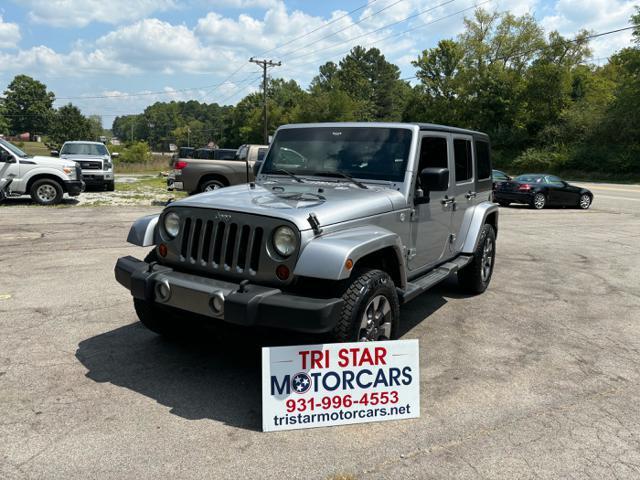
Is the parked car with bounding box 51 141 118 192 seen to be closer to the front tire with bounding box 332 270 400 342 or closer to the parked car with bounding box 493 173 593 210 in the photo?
the parked car with bounding box 493 173 593 210

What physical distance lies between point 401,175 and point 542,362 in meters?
1.95

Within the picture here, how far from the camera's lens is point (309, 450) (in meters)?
3.02

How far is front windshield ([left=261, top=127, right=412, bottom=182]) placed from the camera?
457 centimetres

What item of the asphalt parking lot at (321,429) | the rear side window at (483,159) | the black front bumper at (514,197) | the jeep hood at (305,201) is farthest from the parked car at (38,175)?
the black front bumper at (514,197)

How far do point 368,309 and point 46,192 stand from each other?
13.3 meters

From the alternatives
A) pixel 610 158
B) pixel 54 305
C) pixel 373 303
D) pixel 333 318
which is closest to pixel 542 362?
pixel 373 303

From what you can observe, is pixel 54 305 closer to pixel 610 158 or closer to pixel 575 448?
pixel 575 448

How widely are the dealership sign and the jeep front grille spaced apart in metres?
0.63

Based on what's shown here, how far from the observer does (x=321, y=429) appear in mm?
3285

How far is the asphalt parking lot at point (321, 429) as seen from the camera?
2887 mm

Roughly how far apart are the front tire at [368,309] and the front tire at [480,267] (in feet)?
7.83

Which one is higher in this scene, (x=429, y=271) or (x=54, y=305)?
(x=429, y=271)

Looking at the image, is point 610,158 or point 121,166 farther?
point 121,166

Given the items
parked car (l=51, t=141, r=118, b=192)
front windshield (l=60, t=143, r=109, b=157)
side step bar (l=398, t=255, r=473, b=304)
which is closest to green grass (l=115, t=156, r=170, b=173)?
front windshield (l=60, t=143, r=109, b=157)
